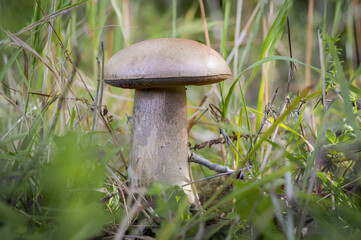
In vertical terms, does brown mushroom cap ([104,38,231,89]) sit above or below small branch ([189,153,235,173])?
above

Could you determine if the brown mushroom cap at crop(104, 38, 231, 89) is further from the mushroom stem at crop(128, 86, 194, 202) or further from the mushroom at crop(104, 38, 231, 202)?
the mushroom stem at crop(128, 86, 194, 202)

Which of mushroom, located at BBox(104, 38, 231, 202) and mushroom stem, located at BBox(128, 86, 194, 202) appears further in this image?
mushroom stem, located at BBox(128, 86, 194, 202)

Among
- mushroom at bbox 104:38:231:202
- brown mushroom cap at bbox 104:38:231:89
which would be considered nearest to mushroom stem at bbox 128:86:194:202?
mushroom at bbox 104:38:231:202

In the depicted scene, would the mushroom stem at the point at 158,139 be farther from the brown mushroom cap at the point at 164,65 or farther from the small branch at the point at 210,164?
the brown mushroom cap at the point at 164,65

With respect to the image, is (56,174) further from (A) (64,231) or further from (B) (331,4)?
(B) (331,4)

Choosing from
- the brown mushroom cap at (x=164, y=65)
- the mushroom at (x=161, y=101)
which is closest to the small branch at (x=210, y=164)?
the mushroom at (x=161, y=101)

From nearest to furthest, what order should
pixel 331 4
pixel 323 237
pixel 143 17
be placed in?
pixel 323 237
pixel 331 4
pixel 143 17

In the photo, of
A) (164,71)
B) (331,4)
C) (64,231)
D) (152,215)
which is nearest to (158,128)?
(164,71)
